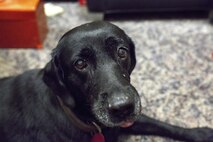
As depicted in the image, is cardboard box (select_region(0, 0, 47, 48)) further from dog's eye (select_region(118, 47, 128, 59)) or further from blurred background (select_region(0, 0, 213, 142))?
dog's eye (select_region(118, 47, 128, 59))

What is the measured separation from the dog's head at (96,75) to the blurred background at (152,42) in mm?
498

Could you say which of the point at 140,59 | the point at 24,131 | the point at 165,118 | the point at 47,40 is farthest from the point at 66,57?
the point at 47,40

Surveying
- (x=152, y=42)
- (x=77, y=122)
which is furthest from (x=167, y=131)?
(x=152, y=42)

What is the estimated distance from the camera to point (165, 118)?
1938 millimetres

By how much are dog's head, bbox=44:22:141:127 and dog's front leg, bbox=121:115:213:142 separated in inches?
16.3

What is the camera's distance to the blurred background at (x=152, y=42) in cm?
203

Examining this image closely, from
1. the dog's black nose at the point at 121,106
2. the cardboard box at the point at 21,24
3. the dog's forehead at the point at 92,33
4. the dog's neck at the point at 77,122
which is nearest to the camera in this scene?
the dog's black nose at the point at 121,106

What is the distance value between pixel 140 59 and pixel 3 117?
1088 millimetres

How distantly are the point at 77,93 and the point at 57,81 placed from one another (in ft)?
0.32

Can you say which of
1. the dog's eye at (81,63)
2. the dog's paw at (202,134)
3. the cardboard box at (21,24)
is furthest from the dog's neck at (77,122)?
the cardboard box at (21,24)

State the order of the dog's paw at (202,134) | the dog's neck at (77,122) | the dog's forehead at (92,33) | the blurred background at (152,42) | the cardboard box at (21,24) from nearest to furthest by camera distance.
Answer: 1. the dog's forehead at (92,33)
2. the dog's neck at (77,122)
3. the dog's paw at (202,134)
4. the blurred background at (152,42)
5. the cardboard box at (21,24)

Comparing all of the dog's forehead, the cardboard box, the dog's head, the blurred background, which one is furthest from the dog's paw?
the cardboard box

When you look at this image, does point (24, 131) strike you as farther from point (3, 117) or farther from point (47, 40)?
point (47, 40)

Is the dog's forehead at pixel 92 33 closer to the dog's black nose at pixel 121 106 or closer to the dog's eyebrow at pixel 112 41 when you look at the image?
the dog's eyebrow at pixel 112 41
